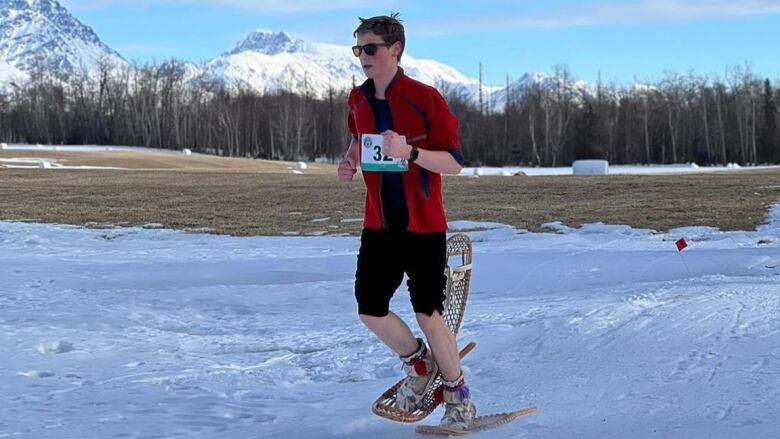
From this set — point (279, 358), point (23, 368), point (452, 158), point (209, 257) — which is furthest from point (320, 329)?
point (209, 257)

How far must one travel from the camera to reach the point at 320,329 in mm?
7656

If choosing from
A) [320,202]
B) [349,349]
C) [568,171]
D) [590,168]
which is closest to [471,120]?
[568,171]

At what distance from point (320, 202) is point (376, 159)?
77.0ft

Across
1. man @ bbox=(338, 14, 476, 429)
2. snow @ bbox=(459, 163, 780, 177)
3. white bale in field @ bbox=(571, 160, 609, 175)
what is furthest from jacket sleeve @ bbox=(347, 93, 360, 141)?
white bale in field @ bbox=(571, 160, 609, 175)

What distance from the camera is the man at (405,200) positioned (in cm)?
414

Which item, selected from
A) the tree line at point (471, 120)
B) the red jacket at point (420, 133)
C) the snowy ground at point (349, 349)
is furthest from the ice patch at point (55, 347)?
the tree line at point (471, 120)

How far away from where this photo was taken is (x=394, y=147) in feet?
12.8

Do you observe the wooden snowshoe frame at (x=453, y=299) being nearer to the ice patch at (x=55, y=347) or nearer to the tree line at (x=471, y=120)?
the ice patch at (x=55, y=347)

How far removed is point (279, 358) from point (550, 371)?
1.98 metres

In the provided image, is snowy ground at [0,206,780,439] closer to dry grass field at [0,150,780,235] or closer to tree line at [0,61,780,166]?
dry grass field at [0,150,780,235]

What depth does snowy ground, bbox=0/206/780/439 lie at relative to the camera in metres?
4.61

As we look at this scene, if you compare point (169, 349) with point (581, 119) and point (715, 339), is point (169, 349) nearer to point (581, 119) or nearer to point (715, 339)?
point (715, 339)

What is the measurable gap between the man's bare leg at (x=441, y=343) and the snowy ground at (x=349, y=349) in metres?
0.36

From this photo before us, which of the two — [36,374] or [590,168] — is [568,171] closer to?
[590,168]
